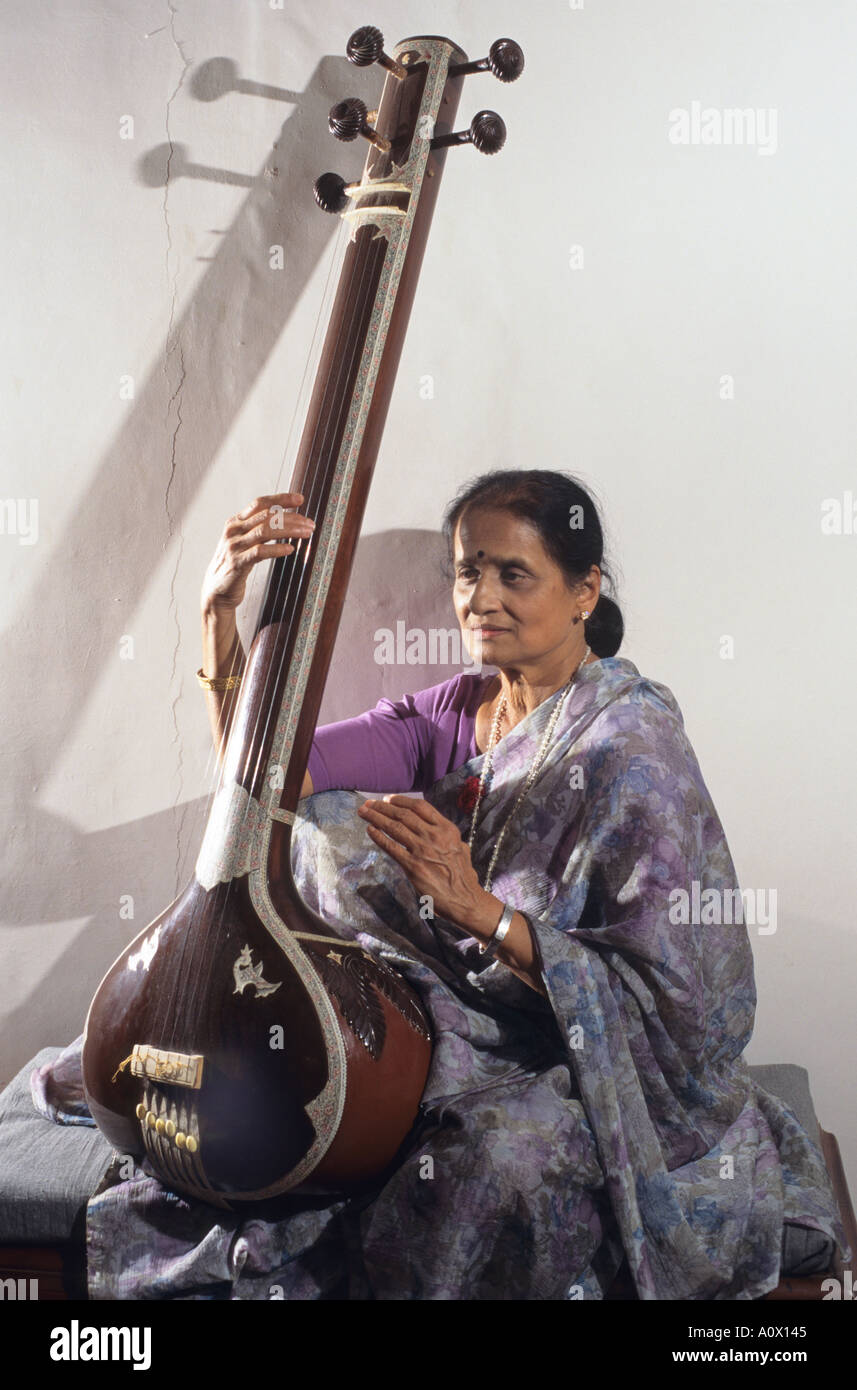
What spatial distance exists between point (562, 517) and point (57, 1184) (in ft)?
4.15

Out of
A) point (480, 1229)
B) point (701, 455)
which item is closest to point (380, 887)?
point (480, 1229)

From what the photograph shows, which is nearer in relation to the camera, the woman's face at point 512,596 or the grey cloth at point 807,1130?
the grey cloth at point 807,1130

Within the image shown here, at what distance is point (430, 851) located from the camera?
1687 millimetres

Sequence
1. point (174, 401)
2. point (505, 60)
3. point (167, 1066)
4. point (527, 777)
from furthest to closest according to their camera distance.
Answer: point (174, 401) → point (527, 777) → point (505, 60) → point (167, 1066)

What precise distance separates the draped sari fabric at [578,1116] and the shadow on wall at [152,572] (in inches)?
21.6

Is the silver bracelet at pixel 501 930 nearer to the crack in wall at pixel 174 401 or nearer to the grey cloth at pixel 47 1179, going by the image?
the grey cloth at pixel 47 1179

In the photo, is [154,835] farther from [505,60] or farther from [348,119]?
[505,60]

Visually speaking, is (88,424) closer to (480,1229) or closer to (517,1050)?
(517,1050)

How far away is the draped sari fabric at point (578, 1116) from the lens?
1.63 metres

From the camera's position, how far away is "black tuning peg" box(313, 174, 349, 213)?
181 centimetres

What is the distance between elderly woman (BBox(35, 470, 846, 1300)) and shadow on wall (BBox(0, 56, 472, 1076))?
348 millimetres

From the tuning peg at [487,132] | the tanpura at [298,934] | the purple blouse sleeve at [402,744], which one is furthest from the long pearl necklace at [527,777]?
the tuning peg at [487,132]

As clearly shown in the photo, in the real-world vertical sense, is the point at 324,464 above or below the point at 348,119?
below

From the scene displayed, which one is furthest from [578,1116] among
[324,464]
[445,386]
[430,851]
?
[445,386]
